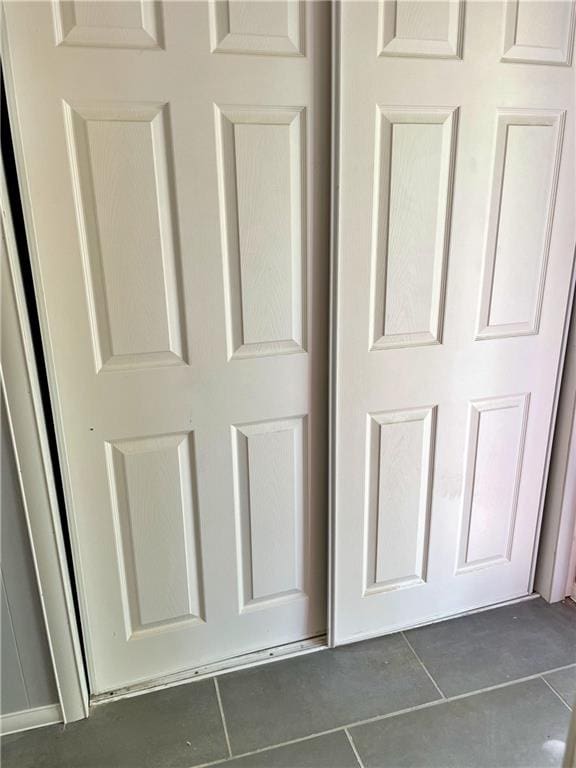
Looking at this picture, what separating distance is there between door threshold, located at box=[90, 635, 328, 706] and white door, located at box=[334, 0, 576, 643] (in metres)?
0.11

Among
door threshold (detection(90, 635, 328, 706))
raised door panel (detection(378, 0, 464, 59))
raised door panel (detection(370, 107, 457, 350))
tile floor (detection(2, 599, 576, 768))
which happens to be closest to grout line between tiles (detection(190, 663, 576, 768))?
tile floor (detection(2, 599, 576, 768))

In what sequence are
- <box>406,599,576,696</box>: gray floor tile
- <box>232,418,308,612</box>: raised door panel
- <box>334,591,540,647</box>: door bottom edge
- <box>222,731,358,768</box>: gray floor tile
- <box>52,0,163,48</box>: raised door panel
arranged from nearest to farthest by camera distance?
<box>52,0,163,48</box>: raised door panel, <box>222,731,358,768</box>: gray floor tile, <box>232,418,308,612</box>: raised door panel, <box>406,599,576,696</box>: gray floor tile, <box>334,591,540,647</box>: door bottom edge

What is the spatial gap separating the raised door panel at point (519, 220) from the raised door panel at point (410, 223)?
139 millimetres

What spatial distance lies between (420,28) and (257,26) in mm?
369

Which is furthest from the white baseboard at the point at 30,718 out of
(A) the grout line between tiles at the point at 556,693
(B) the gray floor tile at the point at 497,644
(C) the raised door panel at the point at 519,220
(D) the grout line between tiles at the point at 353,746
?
(C) the raised door panel at the point at 519,220

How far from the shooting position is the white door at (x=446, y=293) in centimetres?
131

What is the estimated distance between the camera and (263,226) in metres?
1.33

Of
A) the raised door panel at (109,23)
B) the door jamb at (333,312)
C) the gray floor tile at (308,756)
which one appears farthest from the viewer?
the gray floor tile at (308,756)

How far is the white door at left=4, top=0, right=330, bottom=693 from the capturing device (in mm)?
1163

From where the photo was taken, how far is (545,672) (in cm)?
162

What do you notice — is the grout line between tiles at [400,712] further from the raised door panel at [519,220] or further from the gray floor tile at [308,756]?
the raised door panel at [519,220]

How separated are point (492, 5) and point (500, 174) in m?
0.37

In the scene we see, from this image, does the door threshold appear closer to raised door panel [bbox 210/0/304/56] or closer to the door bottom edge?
the door bottom edge

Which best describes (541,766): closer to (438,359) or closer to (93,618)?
(438,359)
